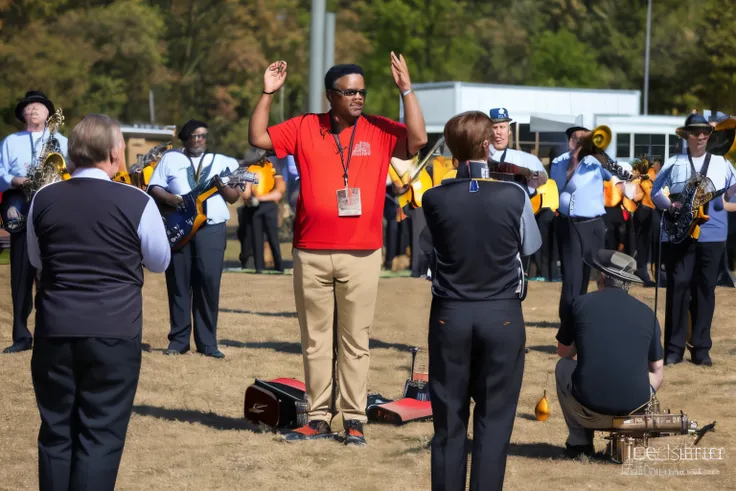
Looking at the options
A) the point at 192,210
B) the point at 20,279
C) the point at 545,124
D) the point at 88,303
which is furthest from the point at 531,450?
the point at 545,124

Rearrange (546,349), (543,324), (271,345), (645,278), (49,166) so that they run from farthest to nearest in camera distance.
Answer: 1. (645,278)
2. (543,324)
3. (271,345)
4. (546,349)
5. (49,166)

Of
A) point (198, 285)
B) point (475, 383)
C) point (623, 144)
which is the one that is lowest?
point (198, 285)

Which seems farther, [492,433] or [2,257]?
[2,257]

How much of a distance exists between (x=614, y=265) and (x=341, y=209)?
1571mm

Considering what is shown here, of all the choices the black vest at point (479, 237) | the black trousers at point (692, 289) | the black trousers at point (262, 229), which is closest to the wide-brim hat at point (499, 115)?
the black trousers at point (692, 289)

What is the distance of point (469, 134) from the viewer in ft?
18.2

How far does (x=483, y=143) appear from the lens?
558 cm

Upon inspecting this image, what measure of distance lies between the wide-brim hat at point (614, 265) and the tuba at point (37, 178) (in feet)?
15.8

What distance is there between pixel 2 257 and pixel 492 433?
659 inches

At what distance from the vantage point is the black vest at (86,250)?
16.4 feet

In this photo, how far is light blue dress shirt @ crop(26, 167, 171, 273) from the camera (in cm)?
510

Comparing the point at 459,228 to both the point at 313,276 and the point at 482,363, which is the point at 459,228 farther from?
the point at 313,276

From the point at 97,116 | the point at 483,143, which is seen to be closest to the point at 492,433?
the point at 483,143

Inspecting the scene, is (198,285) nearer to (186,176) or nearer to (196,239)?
(196,239)
